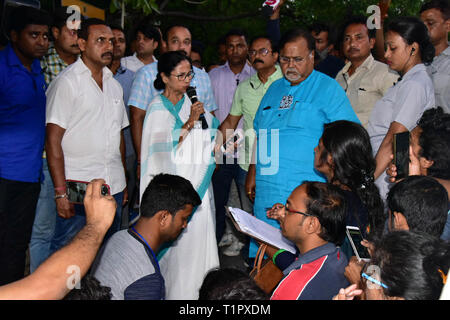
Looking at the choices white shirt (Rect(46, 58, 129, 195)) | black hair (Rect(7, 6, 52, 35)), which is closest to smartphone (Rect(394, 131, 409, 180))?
white shirt (Rect(46, 58, 129, 195))

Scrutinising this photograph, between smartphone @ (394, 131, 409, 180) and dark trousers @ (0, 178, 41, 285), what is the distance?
2.36 m

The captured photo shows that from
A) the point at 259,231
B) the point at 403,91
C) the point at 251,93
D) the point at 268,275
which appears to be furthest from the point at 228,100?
the point at 268,275

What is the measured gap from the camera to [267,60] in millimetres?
4258

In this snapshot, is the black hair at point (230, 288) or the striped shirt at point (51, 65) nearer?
the black hair at point (230, 288)

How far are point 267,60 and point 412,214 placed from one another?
96.6 inches

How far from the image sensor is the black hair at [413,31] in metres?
3.02

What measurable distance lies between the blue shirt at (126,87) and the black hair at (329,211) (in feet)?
8.87

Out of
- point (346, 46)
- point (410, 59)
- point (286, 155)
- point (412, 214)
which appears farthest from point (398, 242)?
point (346, 46)

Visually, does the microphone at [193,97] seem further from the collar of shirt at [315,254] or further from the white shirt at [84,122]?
the collar of shirt at [315,254]

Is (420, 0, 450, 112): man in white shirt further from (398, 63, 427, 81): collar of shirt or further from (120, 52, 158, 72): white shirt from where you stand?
(120, 52, 158, 72): white shirt

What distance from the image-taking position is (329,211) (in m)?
2.22

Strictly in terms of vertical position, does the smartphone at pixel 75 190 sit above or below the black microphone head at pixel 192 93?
below

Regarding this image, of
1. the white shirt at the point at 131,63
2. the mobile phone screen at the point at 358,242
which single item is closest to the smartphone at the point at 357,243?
the mobile phone screen at the point at 358,242
